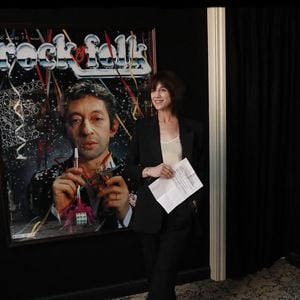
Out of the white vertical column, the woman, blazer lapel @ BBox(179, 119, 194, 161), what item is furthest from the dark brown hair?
the white vertical column

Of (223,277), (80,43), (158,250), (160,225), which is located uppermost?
(80,43)

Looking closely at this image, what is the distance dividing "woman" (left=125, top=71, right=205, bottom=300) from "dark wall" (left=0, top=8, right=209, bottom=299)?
49cm

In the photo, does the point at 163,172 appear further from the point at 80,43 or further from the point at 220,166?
the point at 80,43

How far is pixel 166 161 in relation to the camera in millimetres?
1900

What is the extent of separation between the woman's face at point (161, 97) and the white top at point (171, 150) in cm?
19

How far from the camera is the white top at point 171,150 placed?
6.23ft

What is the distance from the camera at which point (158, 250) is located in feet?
6.49

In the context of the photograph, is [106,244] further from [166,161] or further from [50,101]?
[50,101]

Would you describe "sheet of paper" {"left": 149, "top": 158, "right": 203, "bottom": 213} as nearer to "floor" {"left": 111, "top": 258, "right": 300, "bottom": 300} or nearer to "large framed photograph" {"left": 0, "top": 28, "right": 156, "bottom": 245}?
"large framed photograph" {"left": 0, "top": 28, "right": 156, "bottom": 245}

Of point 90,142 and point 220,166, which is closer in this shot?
point 90,142

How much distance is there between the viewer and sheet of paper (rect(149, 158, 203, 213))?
188cm
